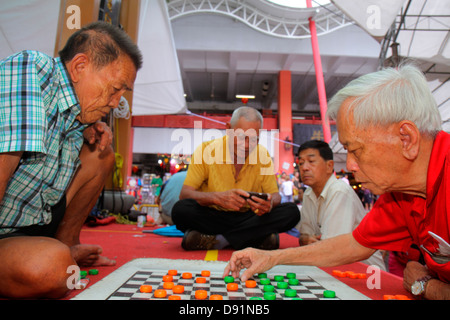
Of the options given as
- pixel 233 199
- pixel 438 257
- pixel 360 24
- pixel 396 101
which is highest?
pixel 360 24

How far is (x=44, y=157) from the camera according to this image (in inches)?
47.0

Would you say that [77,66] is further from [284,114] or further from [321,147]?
[284,114]

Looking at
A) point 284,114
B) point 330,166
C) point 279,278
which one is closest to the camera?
point 279,278

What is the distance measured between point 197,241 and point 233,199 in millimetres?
465

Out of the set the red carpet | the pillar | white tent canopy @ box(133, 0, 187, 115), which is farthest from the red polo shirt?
the pillar

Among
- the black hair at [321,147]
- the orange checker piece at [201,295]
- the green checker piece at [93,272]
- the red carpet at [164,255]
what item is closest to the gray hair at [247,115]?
the black hair at [321,147]

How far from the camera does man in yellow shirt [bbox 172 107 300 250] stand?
7.50 feet

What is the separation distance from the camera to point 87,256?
1.53 meters

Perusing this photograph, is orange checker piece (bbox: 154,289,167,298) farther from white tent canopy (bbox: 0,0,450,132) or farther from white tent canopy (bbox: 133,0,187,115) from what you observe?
white tent canopy (bbox: 133,0,187,115)

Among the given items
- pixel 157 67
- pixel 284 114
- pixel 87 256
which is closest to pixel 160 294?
pixel 87 256

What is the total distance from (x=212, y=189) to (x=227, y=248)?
1.57 feet

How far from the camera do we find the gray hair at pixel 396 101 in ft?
3.23

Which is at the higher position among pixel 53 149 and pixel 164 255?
pixel 53 149
